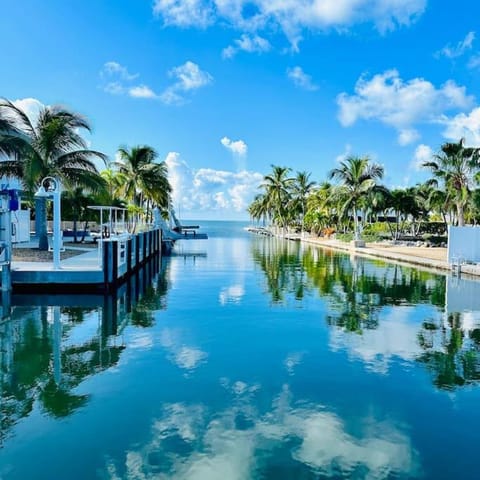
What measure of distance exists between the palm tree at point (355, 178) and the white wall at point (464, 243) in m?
14.7

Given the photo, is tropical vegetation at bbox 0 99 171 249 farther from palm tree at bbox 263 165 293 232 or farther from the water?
palm tree at bbox 263 165 293 232

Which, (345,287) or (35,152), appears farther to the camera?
(35,152)

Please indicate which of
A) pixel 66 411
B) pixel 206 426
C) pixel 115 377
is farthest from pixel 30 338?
pixel 206 426

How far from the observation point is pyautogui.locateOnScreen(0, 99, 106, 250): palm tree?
19.3 meters

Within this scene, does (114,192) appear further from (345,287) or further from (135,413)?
(135,413)

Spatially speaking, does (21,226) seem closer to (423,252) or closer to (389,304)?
(389,304)

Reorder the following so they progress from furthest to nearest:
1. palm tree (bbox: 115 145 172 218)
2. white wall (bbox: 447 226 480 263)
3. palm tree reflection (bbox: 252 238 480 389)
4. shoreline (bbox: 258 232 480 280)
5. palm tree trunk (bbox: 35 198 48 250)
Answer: palm tree (bbox: 115 145 172 218) → white wall (bbox: 447 226 480 263) → palm tree trunk (bbox: 35 198 48 250) → shoreline (bbox: 258 232 480 280) → palm tree reflection (bbox: 252 238 480 389)

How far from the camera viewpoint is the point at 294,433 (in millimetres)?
5652

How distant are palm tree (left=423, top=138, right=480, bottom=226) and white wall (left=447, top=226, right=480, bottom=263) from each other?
29.6ft

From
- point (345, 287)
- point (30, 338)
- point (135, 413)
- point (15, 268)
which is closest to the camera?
point (135, 413)

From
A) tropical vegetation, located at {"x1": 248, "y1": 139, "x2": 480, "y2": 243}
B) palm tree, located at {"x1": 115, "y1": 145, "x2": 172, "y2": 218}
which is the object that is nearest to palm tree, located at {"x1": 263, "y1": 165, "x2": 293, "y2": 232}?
tropical vegetation, located at {"x1": 248, "y1": 139, "x2": 480, "y2": 243}

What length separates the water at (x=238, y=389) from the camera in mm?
5047

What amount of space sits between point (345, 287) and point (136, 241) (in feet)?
31.2

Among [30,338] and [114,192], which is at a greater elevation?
[114,192]
